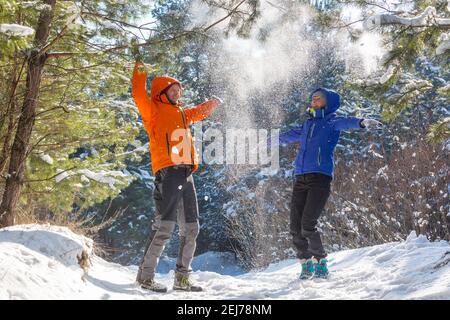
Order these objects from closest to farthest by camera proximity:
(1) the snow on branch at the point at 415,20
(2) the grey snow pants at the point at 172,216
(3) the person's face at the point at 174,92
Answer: (1) the snow on branch at the point at 415,20
(2) the grey snow pants at the point at 172,216
(3) the person's face at the point at 174,92

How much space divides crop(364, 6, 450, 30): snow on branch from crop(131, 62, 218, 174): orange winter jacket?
5.88 feet

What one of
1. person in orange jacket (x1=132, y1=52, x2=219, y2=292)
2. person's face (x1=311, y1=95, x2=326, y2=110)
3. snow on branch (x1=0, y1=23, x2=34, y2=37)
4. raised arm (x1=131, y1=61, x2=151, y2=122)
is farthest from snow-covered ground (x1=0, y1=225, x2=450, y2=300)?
person's face (x1=311, y1=95, x2=326, y2=110)

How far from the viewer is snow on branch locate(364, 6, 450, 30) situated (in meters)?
3.84

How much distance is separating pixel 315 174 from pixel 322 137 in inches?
15.1

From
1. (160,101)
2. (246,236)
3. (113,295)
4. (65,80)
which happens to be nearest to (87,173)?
(65,80)

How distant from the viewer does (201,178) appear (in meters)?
23.4

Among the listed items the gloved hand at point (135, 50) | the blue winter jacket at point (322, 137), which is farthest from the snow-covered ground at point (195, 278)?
the gloved hand at point (135, 50)

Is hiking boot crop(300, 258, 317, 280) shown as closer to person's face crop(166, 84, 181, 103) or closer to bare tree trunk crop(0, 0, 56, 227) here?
person's face crop(166, 84, 181, 103)

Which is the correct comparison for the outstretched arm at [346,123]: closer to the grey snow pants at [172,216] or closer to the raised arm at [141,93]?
the grey snow pants at [172,216]

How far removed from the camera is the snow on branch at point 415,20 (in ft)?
12.6

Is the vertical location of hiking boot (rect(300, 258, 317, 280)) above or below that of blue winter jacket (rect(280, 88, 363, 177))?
below
